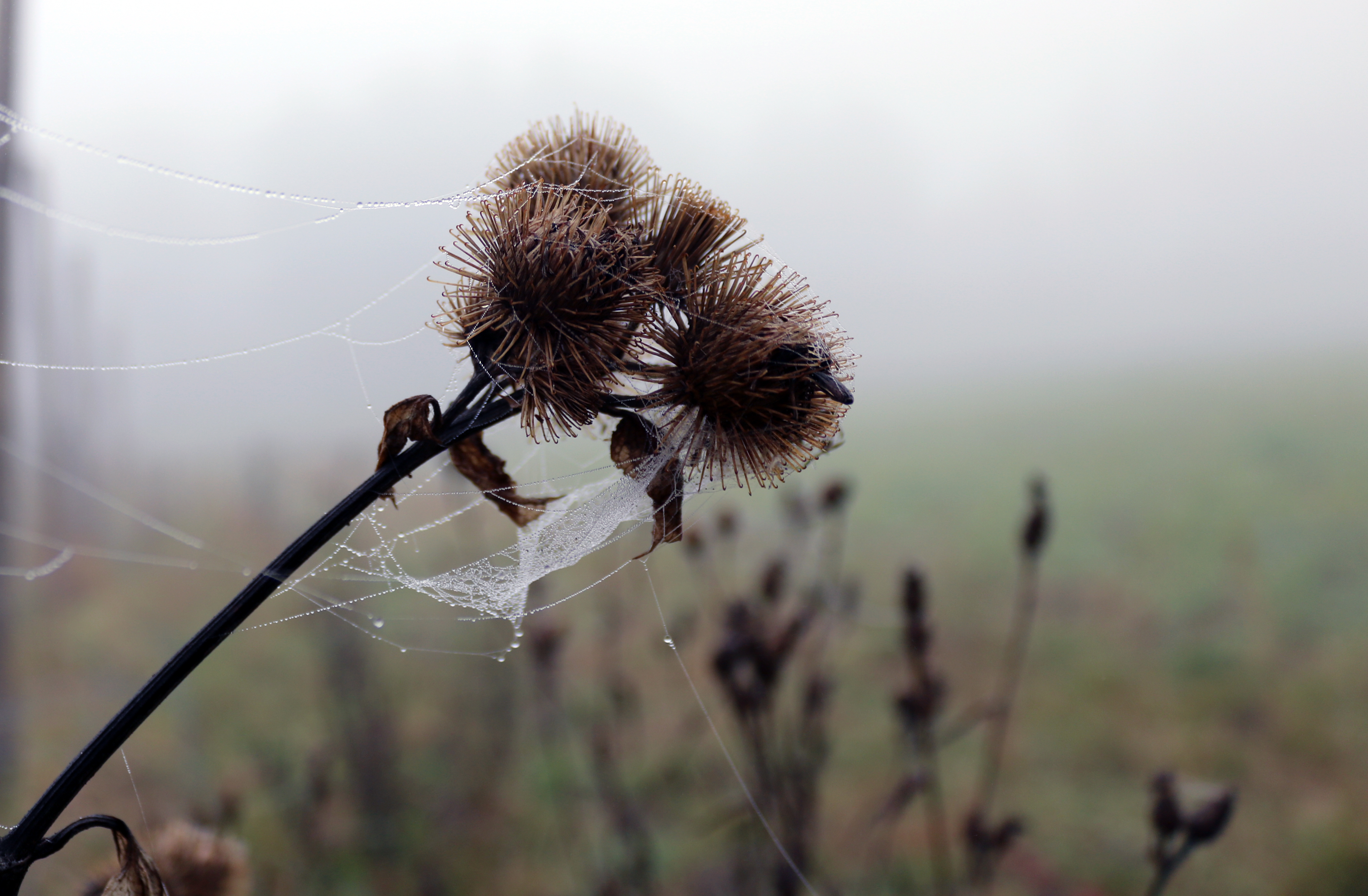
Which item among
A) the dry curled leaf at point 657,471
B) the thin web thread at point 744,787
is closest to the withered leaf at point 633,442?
the dry curled leaf at point 657,471

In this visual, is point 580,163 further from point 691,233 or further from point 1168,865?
point 1168,865

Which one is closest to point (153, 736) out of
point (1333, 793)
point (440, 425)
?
point (440, 425)

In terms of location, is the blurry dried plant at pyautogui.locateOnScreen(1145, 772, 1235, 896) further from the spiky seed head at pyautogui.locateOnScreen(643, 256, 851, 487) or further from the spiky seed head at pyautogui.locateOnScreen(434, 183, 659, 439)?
the spiky seed head at pyautogui.locateOnScreen(434, 183, 659, 439)

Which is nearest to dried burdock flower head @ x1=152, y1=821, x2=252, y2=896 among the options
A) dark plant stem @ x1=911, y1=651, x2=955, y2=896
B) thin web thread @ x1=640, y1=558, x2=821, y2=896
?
thin web thread @ x1=640, y1=558, x2=821, y2=896

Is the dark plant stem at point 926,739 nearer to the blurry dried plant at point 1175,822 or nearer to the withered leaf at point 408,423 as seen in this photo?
the blurry dried plant at point 1175,822

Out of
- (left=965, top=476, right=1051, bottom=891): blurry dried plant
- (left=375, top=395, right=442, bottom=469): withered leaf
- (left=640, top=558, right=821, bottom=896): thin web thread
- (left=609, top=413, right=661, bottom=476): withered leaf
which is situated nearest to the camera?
(left=375, top=395, right=442, bottom=469): withered leaf
